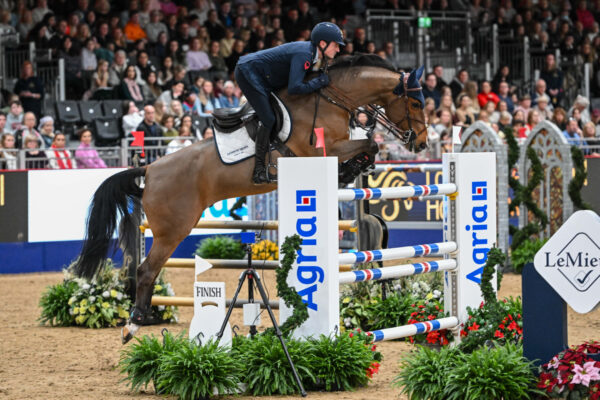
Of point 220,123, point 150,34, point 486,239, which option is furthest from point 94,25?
point 486,239

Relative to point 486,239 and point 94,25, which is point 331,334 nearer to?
point 486,239

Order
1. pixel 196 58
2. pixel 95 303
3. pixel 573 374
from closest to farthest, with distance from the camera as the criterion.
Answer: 1. pixel 573 374
2. pixel 95 303
3. pixel 196 58

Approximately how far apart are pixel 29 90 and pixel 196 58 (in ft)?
11.3

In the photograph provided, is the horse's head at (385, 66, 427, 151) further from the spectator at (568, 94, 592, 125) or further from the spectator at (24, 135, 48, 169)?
the spectator at (568, 94, 592, 125)

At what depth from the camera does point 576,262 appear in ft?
14.1

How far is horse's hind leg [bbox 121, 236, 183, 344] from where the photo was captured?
267 inches

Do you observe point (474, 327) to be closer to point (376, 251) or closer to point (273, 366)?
point (376, 251)

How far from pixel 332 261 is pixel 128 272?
3490mm

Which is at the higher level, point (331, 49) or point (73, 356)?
point (331, 49)

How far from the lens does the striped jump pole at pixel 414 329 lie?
5742 mm

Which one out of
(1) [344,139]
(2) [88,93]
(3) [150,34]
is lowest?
(1) [344,139]

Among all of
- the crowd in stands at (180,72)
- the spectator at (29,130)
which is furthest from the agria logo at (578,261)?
the spectator at (29,130)

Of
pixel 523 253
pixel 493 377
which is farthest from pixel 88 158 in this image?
pixel 493 377

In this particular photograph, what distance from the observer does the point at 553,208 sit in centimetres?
1173
